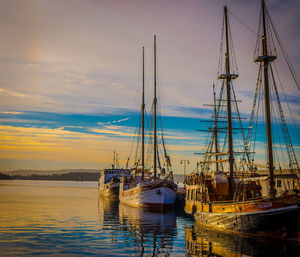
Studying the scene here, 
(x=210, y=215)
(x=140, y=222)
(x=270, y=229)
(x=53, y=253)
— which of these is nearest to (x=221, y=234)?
(x=210, y=215)

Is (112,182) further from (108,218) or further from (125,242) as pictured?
(125,242)

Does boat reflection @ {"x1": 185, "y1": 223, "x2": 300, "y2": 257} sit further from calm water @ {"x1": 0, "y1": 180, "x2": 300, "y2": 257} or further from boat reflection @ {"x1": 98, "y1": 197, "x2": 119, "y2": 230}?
boat reflection @ {"x1": 98, "y1": 197, "x2": 119, "y2": 230}

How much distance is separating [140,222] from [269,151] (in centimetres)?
1692

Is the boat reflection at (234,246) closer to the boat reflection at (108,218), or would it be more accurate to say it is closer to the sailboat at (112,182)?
the boat reflection at (108,218)

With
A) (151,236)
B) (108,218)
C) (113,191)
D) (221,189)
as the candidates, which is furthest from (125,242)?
(113,191)

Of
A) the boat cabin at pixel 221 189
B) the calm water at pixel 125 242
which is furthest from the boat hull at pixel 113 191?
the boat cabin at pixel 221 189

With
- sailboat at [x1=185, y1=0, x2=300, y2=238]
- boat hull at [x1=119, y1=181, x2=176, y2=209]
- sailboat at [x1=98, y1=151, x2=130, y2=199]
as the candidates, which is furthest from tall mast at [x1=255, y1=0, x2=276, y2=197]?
sailboat at [x1=98, y1=151, x2=130, y2=199]

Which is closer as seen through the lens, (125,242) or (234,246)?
(234,246)

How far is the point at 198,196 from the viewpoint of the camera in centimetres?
3400

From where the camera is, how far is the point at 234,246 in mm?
22250

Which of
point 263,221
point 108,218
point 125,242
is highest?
point 263,221

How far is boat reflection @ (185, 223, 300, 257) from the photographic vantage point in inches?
800

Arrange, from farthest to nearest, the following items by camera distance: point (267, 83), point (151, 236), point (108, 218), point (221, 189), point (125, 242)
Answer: point (108, 218), point (221, 189), point (267, 83), point (151, 236), point (125, 242)

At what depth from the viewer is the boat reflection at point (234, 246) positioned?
20.3m
